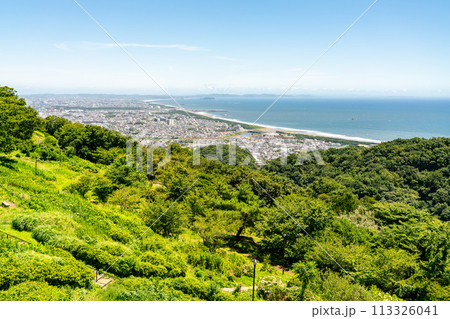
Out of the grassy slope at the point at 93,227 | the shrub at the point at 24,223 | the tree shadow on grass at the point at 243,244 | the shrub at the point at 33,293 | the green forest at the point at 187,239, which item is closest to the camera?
the shrub at the point at 33,293

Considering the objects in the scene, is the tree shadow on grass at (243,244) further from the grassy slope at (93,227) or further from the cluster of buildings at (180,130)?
the cluster of buildings at (180,130)

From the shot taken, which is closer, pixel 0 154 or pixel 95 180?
pixel 95 180

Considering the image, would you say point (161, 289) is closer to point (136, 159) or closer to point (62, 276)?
point (62, 276)

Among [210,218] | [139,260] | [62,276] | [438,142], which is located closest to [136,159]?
[210,218]

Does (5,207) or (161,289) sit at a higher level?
(5,207)

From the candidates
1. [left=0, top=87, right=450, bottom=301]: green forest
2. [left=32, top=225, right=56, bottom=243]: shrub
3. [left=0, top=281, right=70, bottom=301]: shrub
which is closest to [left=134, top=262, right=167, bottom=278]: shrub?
[left=0, top=87, right=450, bottom=301]: green forest

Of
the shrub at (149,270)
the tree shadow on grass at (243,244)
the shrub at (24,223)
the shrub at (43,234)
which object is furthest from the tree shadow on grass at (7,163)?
the tree shadow on grass at (243,244)
